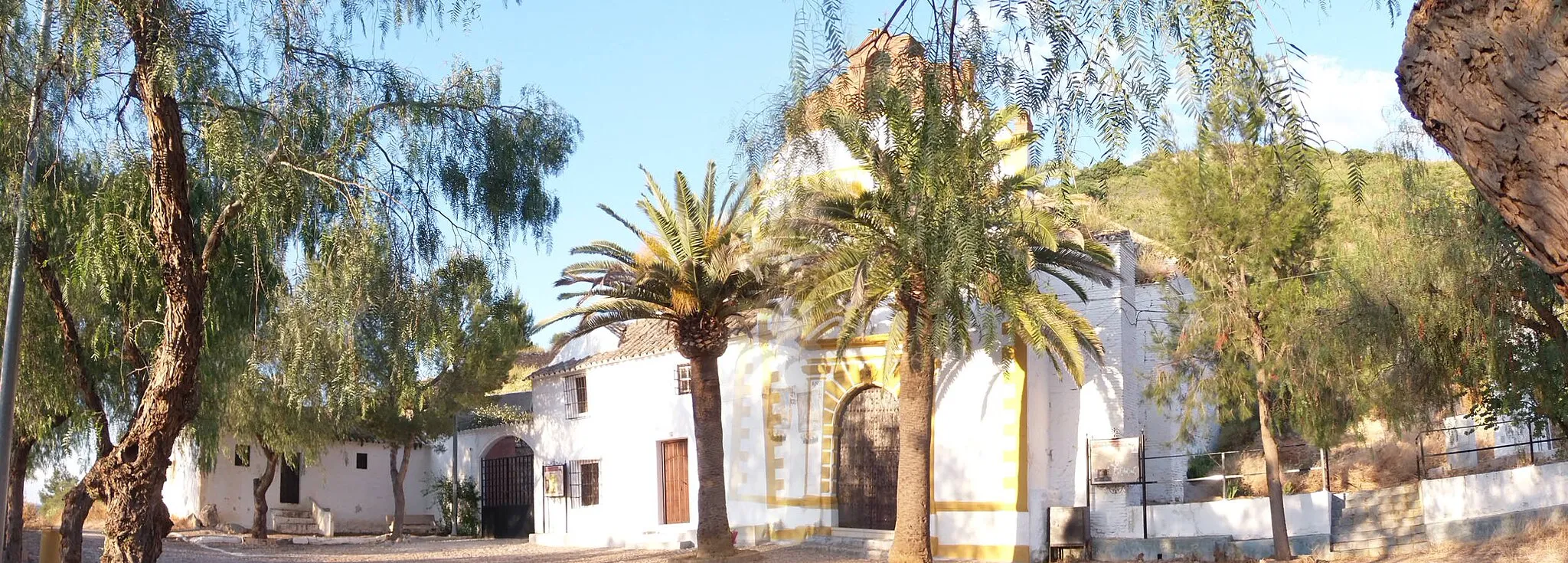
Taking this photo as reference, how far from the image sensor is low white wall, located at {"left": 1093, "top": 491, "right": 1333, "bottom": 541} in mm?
17938

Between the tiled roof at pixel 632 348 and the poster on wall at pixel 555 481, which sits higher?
the tiled roof at pixel 632 348

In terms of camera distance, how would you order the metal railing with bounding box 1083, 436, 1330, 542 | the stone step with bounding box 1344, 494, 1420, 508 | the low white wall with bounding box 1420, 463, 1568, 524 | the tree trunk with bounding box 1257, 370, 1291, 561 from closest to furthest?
the low white wall with bounding box 1420, 463, 1568, 524 < the tree trunk with bounding box 1257, 370, 1291, 561 < the metal railing with bounding box 1083, 436, 1330, 542 < the stone step with bounding box 1344, 494, 1420, 508

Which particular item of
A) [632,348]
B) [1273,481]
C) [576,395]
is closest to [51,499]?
[576,395]

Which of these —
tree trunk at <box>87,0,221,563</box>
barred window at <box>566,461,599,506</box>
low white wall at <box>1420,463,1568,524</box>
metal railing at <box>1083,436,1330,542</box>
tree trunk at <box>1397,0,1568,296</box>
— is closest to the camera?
tree trunk at <box>1397,0,1568,296</box>

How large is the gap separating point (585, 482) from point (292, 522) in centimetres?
943

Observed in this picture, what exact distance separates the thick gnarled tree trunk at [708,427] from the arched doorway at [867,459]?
8.21ft

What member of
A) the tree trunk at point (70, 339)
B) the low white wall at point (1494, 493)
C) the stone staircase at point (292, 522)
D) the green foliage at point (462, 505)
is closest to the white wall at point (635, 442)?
the green foliage at point (462, 505)

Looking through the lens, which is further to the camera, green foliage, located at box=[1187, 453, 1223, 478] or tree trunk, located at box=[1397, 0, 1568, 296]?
green foliage, located at box=[1187, 453, 1223, 478]

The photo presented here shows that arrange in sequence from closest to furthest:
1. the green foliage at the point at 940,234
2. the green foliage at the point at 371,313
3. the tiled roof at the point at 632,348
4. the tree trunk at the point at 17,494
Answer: the green foliage at the point at 940,234, the green foliage at the point at 371,313, the tree trunk at the point at 17,494, the tiled roof at the point at 632,348

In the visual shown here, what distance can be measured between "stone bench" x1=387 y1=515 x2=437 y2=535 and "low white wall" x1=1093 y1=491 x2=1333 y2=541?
18.5 meters

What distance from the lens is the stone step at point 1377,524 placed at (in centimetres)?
1806

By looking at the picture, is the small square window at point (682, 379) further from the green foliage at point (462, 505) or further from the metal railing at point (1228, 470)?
the green foliage at point (462, 505)

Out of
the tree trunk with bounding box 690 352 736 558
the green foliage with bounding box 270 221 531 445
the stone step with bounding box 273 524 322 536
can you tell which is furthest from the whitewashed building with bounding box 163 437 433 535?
the green foliage with bounding box 270 221 531 445

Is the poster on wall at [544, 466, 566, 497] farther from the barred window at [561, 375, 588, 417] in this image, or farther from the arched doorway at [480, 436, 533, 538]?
the arched doorway at [480, 436, 533, 538]
